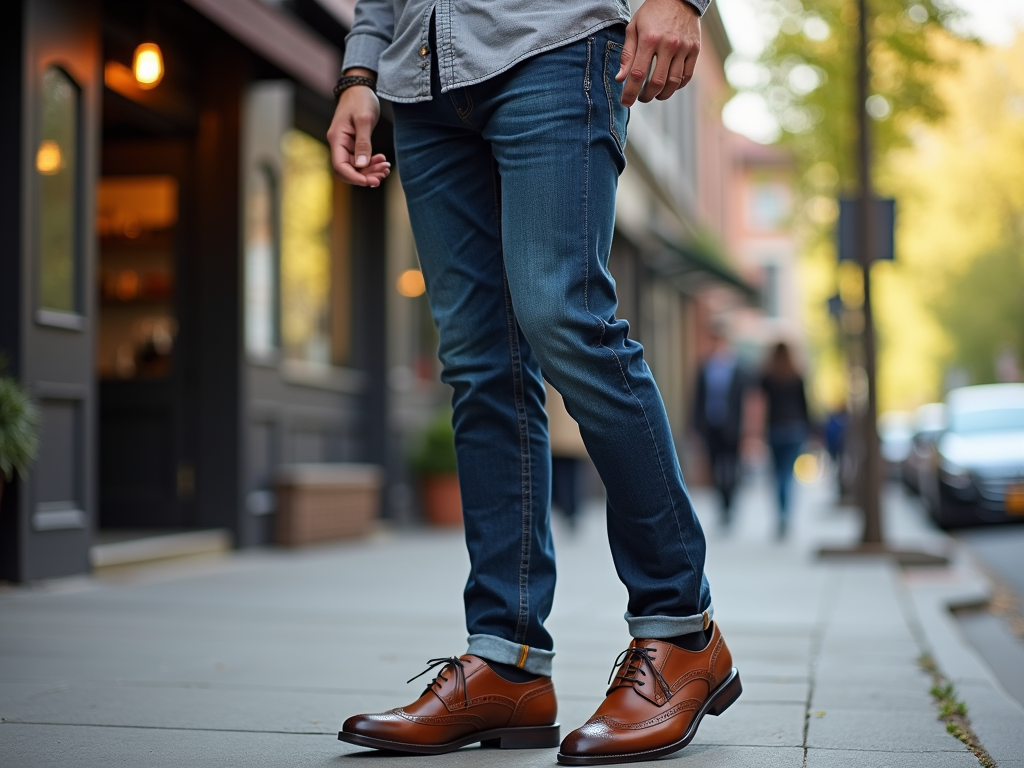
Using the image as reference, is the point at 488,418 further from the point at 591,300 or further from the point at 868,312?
the point at 868,312

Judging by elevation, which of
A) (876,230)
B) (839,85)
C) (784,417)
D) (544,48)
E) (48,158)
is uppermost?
(839,85)

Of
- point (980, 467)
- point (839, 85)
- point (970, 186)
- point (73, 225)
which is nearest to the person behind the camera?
point (73, 225)

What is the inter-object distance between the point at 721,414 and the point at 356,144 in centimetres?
970

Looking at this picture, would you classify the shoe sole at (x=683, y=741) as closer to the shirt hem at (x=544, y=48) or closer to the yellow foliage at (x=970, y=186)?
the shirt hem at (x=544, y=48)

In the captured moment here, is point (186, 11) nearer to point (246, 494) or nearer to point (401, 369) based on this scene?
point (246, 494)

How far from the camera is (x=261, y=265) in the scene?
866 centimetres

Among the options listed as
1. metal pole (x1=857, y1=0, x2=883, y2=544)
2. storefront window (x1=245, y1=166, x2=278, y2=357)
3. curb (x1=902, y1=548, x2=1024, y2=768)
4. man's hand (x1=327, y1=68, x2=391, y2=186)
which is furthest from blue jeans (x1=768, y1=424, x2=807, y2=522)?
man's hand (x1=327, y1=68, x2=391, y2=186)

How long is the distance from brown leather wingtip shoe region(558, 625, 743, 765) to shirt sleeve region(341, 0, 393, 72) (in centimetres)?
131

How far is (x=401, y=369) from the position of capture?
11.7m

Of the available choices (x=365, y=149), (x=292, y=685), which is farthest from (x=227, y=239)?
(x=365, y=149)

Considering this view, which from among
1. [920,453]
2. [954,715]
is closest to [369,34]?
[954,715]

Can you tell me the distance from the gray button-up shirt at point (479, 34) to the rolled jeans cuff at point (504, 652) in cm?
105

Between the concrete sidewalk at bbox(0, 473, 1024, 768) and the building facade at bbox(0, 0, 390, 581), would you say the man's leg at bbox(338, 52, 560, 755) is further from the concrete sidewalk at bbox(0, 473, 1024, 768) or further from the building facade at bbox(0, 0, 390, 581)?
the building facade at bbox(0, 0, 390, 581)

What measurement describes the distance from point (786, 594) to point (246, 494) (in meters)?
3.56
